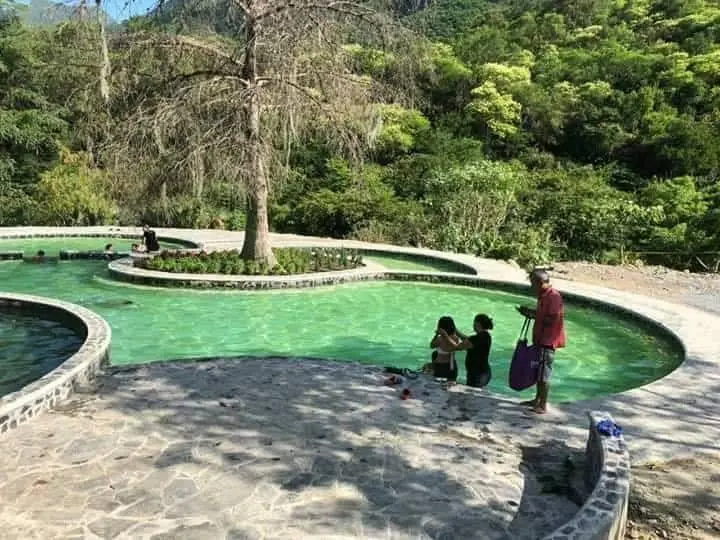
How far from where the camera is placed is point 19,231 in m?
20.5

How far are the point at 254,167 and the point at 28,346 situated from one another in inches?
179

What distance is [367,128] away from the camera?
42.2ft

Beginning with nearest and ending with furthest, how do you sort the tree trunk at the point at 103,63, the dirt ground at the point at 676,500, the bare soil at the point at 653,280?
1. the dirt ground at the point at 676,500
2. the tree trunk at the point at 103,63
3. the bare soil at the point at 653,280

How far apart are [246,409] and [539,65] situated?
40.2 m

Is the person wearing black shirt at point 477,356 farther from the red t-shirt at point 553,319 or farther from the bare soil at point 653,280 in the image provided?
the bare soil at point 653,280

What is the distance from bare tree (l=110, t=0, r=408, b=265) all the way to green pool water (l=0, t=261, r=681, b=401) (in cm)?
237

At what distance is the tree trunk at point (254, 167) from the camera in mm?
11336

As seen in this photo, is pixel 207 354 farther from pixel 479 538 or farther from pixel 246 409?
pixel 479 538

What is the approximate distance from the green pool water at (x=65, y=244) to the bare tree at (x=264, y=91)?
7.10 metres

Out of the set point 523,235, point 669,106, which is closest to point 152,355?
point 523,235

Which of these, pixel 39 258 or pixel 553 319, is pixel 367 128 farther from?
pixel 39 258

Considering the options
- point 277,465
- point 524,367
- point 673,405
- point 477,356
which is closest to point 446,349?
point 477,356

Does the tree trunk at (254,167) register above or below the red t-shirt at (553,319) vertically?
above

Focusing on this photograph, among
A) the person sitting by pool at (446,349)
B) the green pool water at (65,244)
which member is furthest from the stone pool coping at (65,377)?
the green pool water at (65,244)
